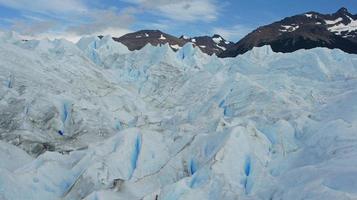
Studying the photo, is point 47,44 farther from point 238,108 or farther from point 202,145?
point 202,145

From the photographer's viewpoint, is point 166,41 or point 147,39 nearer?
point 166,41

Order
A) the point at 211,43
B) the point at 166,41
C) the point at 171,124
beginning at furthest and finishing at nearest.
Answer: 1. the point at 211,43
2. the point at 166,41
3. the point at 171,124

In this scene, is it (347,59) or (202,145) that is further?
(347,59)

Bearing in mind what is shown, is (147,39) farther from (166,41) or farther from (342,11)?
(342,11)

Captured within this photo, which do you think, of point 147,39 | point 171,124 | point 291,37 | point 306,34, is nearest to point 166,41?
point 147,39

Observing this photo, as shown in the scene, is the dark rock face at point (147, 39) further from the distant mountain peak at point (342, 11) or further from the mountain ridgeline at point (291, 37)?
the distant mountain peak at point (342, 11)

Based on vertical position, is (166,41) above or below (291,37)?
below

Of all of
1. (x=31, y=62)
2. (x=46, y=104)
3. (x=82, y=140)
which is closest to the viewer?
(x=82, y=140)

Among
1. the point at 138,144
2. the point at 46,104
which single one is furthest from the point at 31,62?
the point at 138,144
